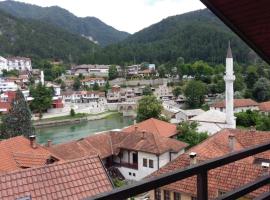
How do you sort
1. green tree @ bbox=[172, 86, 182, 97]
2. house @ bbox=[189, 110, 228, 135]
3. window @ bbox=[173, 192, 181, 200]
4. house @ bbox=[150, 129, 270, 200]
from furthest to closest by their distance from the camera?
green tree @ bbox=[172, 86, 182, 97] < house @ bbox=[189, 110, 228, 135] < window @ bbox=[173, 192, 181, 200] < house @ bbox=[150, 129, 270, 200]

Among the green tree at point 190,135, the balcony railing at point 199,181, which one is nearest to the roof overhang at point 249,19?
the balcony railing at point 199,181

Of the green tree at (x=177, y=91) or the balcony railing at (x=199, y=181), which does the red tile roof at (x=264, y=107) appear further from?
the balcony railing at (x=199, y=181)

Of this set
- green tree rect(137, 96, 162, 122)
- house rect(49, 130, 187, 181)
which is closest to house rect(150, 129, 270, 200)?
house rect(49, 130, 187, 181)

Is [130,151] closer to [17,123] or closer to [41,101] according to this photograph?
[17,123]

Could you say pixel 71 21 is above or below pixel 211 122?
above

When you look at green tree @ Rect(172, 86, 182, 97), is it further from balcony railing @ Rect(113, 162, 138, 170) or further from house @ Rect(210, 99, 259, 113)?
balcony railing @ Rect(113, 162, 138, 170)

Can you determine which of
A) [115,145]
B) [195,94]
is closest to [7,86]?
[195,94]
